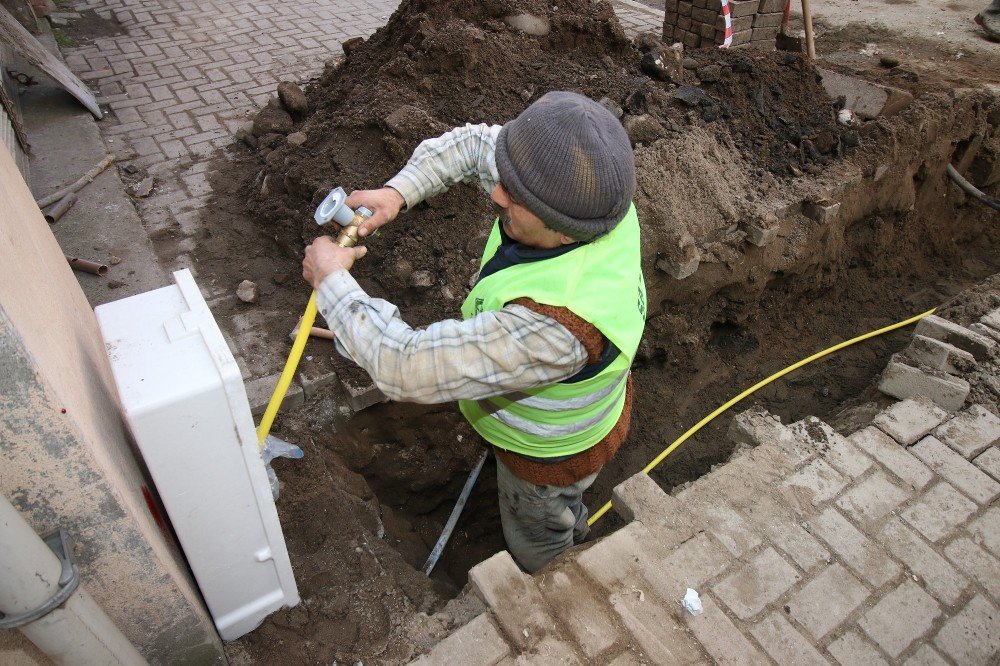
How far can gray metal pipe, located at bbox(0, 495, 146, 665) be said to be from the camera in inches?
54.8

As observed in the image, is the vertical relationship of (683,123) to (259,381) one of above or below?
above

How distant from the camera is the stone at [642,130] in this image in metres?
4.52

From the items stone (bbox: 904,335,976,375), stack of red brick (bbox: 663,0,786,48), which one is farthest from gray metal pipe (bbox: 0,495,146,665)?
stack of red brick (bbox: 663,0,786,48)

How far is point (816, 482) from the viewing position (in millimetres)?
3162

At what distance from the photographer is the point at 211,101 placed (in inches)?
249

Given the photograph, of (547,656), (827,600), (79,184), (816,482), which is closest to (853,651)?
(827,600)

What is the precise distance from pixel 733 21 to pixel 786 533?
512 cm

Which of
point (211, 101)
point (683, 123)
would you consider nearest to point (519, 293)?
point (683, 123)

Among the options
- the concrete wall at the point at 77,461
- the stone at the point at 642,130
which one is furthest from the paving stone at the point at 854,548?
the stone at the point at 642,130

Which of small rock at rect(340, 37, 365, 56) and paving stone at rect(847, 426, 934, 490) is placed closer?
paving stone at rect(847, 426, 934, 490)

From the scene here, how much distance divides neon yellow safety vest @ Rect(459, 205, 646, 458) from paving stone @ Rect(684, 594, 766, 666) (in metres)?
0.80

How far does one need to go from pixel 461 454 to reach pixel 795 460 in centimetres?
184

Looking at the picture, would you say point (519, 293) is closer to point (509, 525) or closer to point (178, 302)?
point (178, 302)

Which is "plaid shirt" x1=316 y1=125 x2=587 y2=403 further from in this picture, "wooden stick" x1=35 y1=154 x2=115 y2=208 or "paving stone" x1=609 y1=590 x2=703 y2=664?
"wooden stick" x1=35 y1=154 x2=115 y2=208
